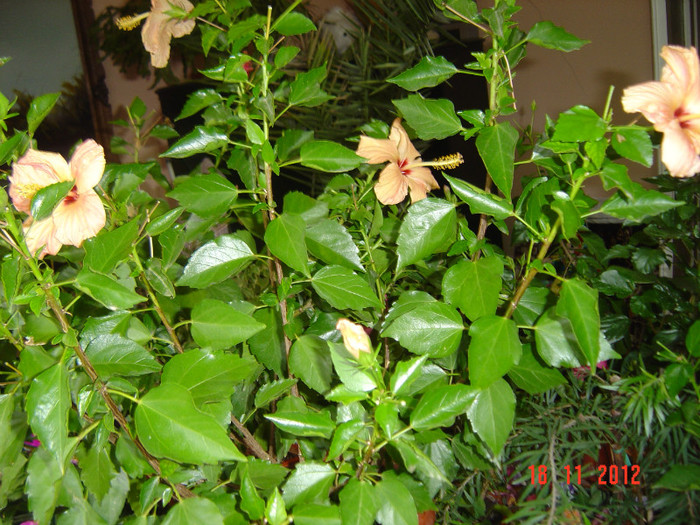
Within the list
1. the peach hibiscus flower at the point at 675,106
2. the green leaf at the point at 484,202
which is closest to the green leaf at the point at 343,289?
the green leaf at the point at 484,202

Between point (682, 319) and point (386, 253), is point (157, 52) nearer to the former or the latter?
point (386, 253)

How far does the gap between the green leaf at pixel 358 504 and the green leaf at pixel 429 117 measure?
265 mm

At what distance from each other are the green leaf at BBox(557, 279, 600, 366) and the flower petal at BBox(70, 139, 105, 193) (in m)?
0.34

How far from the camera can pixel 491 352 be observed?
1.21ft

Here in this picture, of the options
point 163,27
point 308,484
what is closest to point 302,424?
point 308,484

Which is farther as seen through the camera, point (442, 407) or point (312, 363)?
point (312, 363)

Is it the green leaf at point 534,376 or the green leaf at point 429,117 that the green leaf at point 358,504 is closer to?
the green leaf at point 534,376

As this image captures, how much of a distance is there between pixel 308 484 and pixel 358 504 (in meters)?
0.05

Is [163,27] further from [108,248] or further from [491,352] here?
[491,352]

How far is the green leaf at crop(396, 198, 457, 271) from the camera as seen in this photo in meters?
0.43

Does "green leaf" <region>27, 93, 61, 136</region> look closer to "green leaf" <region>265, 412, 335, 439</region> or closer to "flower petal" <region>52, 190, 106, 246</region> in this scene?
"flower petal" <region>52, 190, 106, 246</region>

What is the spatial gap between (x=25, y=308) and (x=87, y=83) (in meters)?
2.08
